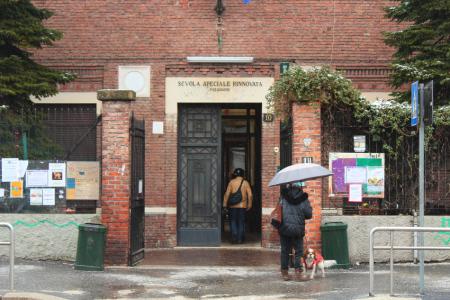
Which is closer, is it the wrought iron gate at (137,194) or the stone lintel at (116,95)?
the stone lintel at (116,95)

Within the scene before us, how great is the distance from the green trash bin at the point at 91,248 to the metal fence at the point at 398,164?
4176mm

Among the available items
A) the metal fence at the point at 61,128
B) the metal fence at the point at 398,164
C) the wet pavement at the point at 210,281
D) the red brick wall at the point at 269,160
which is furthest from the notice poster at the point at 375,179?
the metal fence at the point at 61,128

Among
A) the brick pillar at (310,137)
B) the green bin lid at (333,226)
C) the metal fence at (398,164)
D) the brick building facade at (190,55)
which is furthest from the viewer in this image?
the brick building facade at (190,55)

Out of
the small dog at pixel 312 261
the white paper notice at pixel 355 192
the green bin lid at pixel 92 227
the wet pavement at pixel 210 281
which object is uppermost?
the white paper notice at pixel 355 192

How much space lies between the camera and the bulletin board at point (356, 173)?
13.1 meters

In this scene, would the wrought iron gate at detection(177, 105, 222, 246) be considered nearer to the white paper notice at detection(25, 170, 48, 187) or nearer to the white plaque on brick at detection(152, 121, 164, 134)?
the white plaque on brick at detection(152, 121, 164, 134)

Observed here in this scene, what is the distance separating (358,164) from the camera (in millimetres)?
13086

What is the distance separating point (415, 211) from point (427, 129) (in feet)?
5.03

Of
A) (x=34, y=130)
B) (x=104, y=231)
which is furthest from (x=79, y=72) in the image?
(x=104, y=231)

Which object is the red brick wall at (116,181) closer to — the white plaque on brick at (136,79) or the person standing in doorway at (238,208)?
the white plaque on brick at (136,79)

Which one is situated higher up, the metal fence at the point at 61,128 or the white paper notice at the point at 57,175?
the metal fence at the point at 61,128

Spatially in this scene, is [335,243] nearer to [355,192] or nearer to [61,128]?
[355,192]

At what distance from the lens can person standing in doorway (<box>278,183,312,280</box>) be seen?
11242 millimetres

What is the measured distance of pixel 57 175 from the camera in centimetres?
1334
